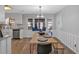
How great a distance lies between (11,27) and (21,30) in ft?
3.04

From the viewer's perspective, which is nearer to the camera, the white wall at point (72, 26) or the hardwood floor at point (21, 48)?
the white wall at point (72, 26)

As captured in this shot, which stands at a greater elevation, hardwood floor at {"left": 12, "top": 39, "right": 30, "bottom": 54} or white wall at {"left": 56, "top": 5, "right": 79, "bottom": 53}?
white wall at {"left": 56, "top": 5, "right": 79, "bottom": 53}

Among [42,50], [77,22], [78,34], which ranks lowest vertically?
[42,50]

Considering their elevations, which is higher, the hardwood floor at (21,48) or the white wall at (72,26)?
the white wall at (72,26)

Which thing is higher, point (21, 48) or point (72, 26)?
point (72, 26)

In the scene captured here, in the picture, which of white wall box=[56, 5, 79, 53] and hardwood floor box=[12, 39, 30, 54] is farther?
hardwood floor box=[12, 39, 30, 54]

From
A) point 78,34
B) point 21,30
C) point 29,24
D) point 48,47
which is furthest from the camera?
point 29,24

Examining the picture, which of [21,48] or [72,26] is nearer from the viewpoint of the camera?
[72,26]
